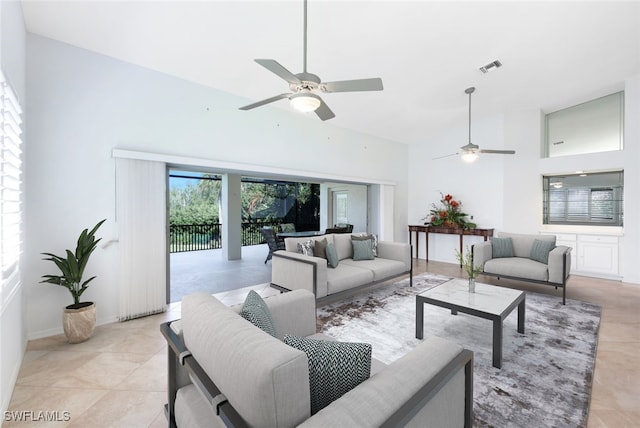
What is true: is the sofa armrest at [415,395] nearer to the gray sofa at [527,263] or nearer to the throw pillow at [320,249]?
the throw pillow at [320,249]

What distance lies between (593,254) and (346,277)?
502 cm

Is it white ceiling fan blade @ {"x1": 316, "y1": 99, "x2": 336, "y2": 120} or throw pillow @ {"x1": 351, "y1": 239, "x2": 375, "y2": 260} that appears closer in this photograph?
white ceiling fan blade @ {"x1": 316, "y1": 99, "x2": 336, "y2": 120}

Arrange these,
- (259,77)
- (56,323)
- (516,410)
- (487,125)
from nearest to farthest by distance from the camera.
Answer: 1. (516,410)
2. (56,323)
3. (259,77)
4. (487,125)

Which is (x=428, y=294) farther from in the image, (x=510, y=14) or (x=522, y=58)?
(x=522, y=58)

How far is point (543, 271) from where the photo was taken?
4.01 m

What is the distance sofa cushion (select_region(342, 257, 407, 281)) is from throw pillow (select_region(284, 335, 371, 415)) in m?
2.94

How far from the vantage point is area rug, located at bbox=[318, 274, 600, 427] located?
1.88 m

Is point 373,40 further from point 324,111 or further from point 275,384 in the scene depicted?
point 275,384

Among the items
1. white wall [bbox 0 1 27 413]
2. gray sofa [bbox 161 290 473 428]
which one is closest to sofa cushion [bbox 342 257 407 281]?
gray sofa [bbox 161 290 473 428]

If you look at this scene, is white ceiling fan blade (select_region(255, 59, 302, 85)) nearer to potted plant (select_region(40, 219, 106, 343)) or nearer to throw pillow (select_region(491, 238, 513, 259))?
potted plant (select_region(40, 219, 106, 343))

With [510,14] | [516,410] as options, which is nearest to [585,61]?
[510,14]

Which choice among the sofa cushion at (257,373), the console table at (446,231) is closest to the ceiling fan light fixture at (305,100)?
the sofa cushion at (257,373)

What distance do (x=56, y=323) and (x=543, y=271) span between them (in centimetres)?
606

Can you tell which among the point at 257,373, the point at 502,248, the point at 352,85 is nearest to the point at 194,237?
the point at 352,85
